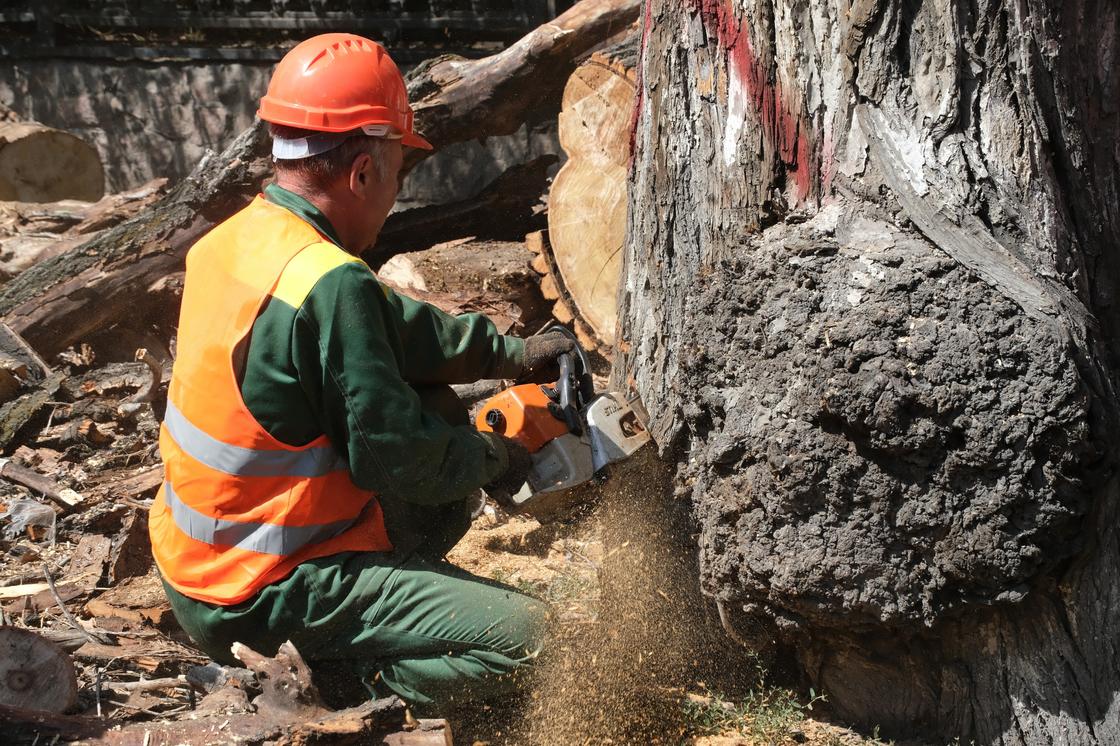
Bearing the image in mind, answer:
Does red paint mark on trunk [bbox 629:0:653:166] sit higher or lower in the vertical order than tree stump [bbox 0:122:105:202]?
higher

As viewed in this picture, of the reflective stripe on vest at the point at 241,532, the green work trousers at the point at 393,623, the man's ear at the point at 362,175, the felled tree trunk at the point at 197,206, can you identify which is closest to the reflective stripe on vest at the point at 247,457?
the reflective stripe on vest at the point at 241,532

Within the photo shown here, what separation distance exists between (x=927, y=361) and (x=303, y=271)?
1455 mm

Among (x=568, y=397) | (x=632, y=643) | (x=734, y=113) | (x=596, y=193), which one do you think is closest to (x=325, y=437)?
(x=568, y=397)

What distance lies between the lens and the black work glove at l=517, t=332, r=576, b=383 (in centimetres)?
300

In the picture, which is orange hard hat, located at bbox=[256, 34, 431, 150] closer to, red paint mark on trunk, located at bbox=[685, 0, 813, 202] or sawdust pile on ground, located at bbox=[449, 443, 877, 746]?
red paint mark on trunk, located at bbox=[685, 0, 813, 202]

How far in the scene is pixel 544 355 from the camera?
3.01 metres

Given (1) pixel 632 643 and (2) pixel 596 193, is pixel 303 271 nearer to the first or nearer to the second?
(1) pixel 632 643

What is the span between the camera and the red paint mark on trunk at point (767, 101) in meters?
2.58

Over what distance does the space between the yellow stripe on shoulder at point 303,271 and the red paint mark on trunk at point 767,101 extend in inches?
46.1

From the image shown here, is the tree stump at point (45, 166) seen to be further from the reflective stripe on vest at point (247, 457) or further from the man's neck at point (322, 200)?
the reflective stripe on vest at point (247, 457)

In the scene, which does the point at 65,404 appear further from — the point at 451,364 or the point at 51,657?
the point at 451,364

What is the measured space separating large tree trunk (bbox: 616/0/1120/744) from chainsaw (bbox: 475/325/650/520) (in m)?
0.35

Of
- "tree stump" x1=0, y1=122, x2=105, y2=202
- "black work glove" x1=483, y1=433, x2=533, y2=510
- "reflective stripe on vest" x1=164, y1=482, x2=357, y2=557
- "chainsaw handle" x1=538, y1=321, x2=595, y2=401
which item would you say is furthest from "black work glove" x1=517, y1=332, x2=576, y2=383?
"tree stump" x1=0, y1=122, x2=105, y2=202

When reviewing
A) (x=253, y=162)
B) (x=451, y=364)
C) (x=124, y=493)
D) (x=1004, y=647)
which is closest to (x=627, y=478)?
(x=451, y=364)
